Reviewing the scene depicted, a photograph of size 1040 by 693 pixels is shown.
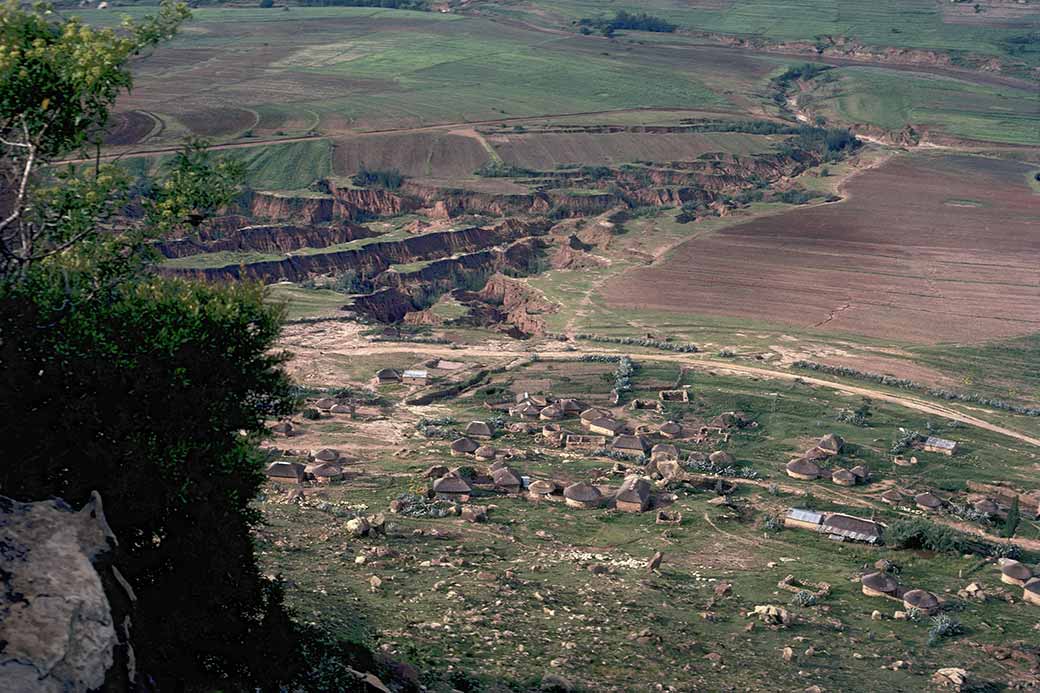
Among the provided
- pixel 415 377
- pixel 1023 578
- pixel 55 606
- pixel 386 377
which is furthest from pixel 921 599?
pixel 386 377

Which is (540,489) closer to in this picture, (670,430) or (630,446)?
(630,446)

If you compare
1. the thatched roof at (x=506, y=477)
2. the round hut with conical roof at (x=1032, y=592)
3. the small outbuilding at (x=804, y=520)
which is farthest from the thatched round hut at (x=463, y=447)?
the round hut with conical roof at (x=1032, y=592)

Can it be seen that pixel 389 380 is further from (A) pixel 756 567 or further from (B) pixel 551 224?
(B) pixel 551 224

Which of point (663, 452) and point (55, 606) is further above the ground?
point (55, 606)

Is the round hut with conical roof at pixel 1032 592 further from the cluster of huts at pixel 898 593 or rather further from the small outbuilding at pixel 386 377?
the small outbuilding at pixel 386 377

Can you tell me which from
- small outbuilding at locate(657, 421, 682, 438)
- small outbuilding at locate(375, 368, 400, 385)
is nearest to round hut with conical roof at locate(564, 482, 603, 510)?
small outbuilding at locate(657, 421, 682, 438)
